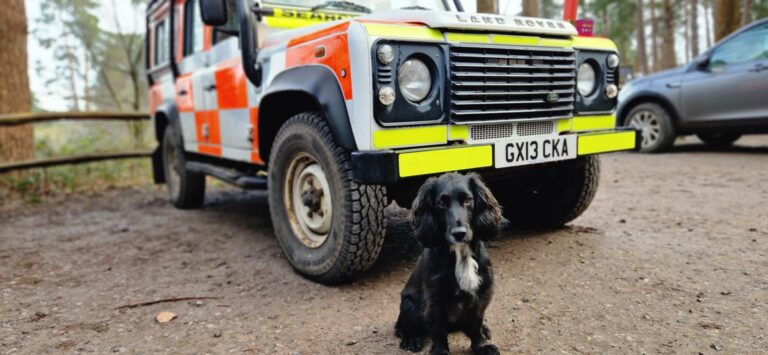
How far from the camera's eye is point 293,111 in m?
3.33

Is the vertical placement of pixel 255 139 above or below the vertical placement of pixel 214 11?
below

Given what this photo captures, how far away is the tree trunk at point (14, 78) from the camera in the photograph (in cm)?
703

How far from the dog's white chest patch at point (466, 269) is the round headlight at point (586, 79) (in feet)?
5.65

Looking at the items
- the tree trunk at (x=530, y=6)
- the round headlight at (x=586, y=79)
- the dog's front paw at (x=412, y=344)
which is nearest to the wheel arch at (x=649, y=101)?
the tree trunk at (x=530, y=6)

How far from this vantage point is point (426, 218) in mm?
1911

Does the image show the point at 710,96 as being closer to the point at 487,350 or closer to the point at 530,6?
the point at 530,6

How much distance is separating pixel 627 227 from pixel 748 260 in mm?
934

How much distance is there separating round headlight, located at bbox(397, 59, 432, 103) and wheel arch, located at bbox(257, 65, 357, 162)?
313 mm

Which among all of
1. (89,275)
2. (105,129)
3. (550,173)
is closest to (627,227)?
(550,173)

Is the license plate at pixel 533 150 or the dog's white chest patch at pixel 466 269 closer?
the dog's white chest patch at pixel 466 269

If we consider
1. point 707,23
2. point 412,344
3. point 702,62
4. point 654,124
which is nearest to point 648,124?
point 654,124

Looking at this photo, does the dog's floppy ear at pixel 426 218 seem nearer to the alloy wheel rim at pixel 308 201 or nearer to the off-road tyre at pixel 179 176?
the alloy wheel rim at pixel 308 201

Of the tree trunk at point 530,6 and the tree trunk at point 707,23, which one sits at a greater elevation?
the tree trunk at point 707,23

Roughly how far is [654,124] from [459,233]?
734cm
